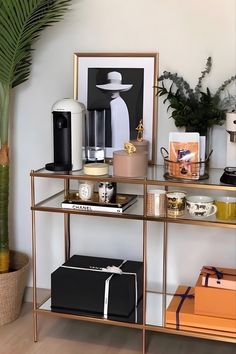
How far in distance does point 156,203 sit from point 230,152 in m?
0.42

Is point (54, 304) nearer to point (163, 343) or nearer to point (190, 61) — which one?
point (163, 343)

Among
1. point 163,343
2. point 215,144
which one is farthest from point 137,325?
point 215,144

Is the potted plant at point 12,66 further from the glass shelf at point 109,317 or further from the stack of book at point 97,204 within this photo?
the stack of book at point 97,204

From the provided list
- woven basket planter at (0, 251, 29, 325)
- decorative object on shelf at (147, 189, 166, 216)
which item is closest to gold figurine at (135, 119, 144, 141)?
decorative object on shelf at (147, 189, 166, 216)

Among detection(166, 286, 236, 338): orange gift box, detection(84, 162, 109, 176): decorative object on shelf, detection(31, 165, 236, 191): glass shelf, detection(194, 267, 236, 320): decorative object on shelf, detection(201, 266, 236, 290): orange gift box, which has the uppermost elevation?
detection(84, 162, 109, 176): decorative object on shelf

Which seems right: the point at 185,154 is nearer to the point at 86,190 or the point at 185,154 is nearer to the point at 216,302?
the point at 86,190

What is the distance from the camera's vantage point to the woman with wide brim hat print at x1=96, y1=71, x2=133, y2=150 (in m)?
2.99

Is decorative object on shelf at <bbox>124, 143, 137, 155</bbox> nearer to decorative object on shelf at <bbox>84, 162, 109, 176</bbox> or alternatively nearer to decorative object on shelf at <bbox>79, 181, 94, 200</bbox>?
decorative object on shelf at <bbox>84, 162, 109, 176</bbox>

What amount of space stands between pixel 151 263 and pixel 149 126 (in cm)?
71

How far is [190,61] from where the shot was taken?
113 inches

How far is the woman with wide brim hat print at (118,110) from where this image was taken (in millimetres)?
2986

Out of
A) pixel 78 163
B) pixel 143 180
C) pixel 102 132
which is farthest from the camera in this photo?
pixel 102 132

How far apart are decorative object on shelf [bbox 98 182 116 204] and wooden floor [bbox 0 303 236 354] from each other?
69cm

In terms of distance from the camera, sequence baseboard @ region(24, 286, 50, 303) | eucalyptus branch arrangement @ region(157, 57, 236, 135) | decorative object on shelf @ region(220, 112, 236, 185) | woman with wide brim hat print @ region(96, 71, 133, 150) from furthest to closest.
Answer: baseboard @ region(24, 286, 50, 303) < woman with wide brim hat print @ region(96, 71, 133, 150) < eucalyptus branch arrangement @ region(157, 57, 236, 135) < decorative object on shelf @ region(220, 112, 236, 185)
